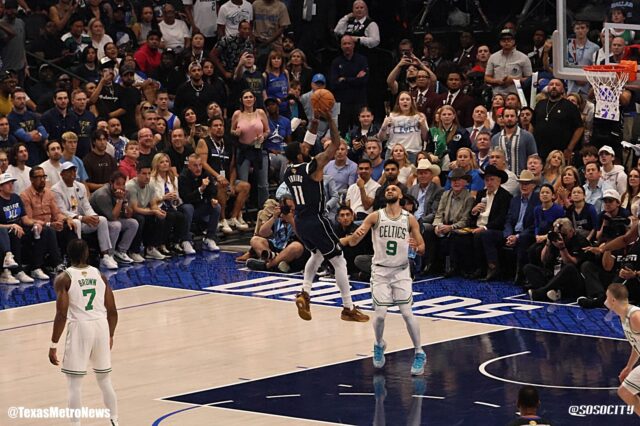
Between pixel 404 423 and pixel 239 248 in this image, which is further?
pixel 239 248

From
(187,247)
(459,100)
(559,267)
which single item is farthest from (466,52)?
(559,267)

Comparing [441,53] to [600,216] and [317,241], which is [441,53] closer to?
[600,216]

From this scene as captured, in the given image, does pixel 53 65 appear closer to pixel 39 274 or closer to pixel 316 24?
pixel 316 24

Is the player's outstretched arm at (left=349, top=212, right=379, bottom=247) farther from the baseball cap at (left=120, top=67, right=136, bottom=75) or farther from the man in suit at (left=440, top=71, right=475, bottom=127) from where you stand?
the baseball cap at (left=120, top=67, right=136, bottom=75)

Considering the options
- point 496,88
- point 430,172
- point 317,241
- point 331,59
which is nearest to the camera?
point 317,241

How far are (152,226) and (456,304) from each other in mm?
5489

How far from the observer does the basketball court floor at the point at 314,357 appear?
13.5 meters

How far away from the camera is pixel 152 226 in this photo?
2141cm

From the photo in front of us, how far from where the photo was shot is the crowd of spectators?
1895cm

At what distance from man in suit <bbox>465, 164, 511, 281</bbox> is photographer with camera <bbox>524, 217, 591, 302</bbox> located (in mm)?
882

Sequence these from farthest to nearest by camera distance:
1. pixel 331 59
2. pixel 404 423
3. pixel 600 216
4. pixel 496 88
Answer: pixel 331 59
pixel 496 88
pixel 600 216
pixel 404 423

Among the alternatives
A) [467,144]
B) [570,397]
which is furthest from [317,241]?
[467,144]

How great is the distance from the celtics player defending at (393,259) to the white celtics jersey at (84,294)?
3.29 meters

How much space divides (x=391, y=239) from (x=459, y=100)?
8.11 m
